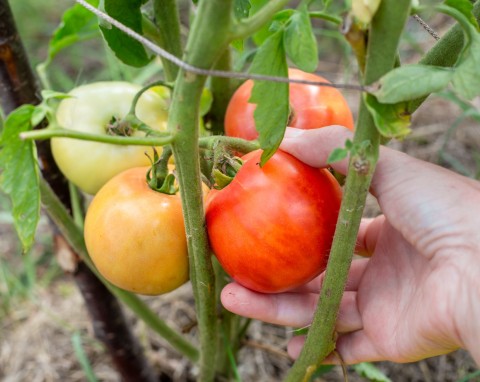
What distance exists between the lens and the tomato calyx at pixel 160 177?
31.3 inches

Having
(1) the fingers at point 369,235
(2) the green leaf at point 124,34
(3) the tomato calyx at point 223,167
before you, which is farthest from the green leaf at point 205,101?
(1) the fingers at point 369,235

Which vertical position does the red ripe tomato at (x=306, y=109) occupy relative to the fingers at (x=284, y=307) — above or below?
above

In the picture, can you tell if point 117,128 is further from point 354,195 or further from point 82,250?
point 354,195

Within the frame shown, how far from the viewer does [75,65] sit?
2.34 m

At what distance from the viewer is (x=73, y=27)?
40.9 inches

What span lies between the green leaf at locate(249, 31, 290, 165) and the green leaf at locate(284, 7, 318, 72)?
2cm

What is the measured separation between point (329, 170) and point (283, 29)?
0.97 feet

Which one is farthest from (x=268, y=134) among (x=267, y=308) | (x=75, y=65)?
(x=75, y=65)

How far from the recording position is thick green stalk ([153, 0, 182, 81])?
0.85 m

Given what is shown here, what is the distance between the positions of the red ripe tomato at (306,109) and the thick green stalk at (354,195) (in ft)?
0.91

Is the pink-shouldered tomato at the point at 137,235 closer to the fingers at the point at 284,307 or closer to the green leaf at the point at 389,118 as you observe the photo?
the fingers at the point at 284,307

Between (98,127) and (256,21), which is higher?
(256,21)

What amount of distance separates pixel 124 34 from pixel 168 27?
0.27 feet

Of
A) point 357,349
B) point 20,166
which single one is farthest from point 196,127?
point 357,349
